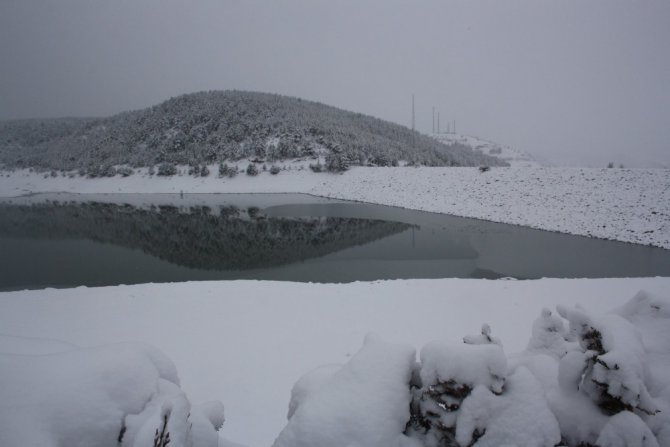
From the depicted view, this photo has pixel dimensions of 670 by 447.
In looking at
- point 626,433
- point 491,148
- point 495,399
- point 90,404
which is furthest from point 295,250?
point 491,148

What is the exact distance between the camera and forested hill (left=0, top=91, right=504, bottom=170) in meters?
64.1

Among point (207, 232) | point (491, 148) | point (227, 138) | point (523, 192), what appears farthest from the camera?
point (491, 148)

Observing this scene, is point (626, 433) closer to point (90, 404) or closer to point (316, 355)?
point (90, 404)

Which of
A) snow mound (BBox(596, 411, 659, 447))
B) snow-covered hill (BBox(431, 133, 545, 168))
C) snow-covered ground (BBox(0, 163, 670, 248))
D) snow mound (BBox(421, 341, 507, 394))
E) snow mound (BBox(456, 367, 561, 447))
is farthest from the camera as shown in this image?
snow-covered hill (BBox(431, 133, 545, 168))

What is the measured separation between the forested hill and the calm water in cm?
2952

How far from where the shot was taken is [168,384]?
9.36 ft

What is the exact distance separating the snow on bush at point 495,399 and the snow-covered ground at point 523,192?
22178 millimetres

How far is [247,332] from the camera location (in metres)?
8.17

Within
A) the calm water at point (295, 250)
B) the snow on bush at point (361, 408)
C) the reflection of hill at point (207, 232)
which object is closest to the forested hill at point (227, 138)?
the reflection of hill at point (207, 232)

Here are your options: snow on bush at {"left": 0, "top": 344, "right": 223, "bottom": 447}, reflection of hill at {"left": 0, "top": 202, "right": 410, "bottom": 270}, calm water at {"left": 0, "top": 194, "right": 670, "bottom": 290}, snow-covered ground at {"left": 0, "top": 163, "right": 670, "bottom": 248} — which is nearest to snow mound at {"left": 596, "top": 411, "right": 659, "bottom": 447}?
snow on bush at {"left": 0, "top": 344, "right": 223, "bottom": 447}

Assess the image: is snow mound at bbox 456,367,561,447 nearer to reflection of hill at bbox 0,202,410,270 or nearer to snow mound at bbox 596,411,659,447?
snow mound at bbox 596,411,659,447

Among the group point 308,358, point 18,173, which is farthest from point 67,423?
point 18,173

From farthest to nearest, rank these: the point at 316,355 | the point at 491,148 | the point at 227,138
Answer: the point at 491,148 < the point at 227,138 < the point at 316,355

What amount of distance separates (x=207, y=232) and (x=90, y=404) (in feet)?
74.8
